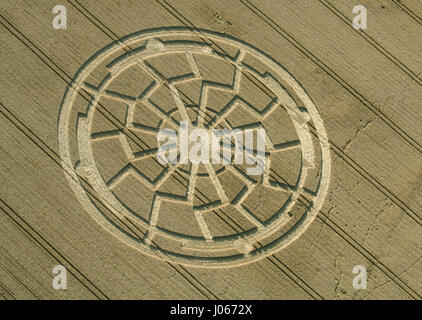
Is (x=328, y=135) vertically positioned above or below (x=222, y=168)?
above

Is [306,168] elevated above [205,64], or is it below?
below

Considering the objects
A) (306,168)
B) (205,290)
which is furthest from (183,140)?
(205,290)

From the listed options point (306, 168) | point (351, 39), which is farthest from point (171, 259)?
point (351, 39)

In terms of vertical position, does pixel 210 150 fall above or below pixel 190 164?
above

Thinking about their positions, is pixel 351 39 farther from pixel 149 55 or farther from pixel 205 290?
pixel 205 290
